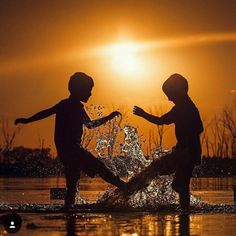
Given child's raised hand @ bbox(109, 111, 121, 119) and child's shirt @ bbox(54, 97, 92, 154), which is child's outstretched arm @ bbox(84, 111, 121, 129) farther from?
child's raised hand @ bbox(109, 111, 121, 119)

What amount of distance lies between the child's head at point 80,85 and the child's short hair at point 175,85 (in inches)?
59.1

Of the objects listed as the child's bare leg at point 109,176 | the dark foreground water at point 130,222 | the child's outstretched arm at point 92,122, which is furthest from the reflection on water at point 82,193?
the dark foreground water at point 130,222

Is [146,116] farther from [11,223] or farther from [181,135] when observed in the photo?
[11,223]

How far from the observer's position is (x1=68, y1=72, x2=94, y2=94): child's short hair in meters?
17.7

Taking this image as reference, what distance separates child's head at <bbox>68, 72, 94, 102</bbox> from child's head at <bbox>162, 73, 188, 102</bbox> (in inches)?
59.1

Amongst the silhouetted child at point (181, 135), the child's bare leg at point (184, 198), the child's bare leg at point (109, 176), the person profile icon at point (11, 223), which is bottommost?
the person profile icon at point (11, 223)

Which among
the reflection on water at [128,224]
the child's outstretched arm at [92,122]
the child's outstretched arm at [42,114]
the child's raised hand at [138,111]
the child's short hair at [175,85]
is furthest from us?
the child's outstretched arm at [92,122]

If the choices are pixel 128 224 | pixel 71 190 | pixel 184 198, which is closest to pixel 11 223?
pixel 128 224

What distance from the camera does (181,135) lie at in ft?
56.0

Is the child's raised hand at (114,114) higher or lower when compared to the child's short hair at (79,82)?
lower

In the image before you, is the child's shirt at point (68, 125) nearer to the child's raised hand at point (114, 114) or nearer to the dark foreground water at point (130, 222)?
the child's raised hand at point (114, 114)

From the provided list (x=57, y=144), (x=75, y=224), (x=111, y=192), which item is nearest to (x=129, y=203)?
(x=111, y=192)

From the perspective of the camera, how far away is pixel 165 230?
1212 cm

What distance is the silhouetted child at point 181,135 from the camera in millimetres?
16875
